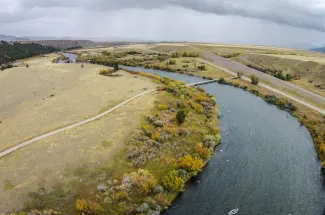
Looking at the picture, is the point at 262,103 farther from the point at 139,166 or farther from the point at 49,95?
the point at 49,95

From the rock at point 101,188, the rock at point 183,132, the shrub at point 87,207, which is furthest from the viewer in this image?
the rock at point 183,132

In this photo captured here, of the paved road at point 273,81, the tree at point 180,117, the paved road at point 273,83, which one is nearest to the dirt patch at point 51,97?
the tree at point 180,117

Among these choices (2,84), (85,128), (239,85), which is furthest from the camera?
(239,85)

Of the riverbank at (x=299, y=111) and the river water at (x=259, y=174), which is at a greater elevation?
the riverbank at (x=299, y=111)

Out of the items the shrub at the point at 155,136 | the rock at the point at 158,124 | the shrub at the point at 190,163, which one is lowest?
the shrub at the point at 190,163

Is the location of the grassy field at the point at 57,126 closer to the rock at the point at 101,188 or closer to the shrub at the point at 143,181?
the rock at the point at 101,188

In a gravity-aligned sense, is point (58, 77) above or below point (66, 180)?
above

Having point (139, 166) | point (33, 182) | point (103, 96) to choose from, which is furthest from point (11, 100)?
point (139, 166)

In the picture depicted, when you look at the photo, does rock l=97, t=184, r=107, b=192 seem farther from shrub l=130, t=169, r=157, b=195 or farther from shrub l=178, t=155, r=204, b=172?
shrub l=178, t=155, r=204, b=172
